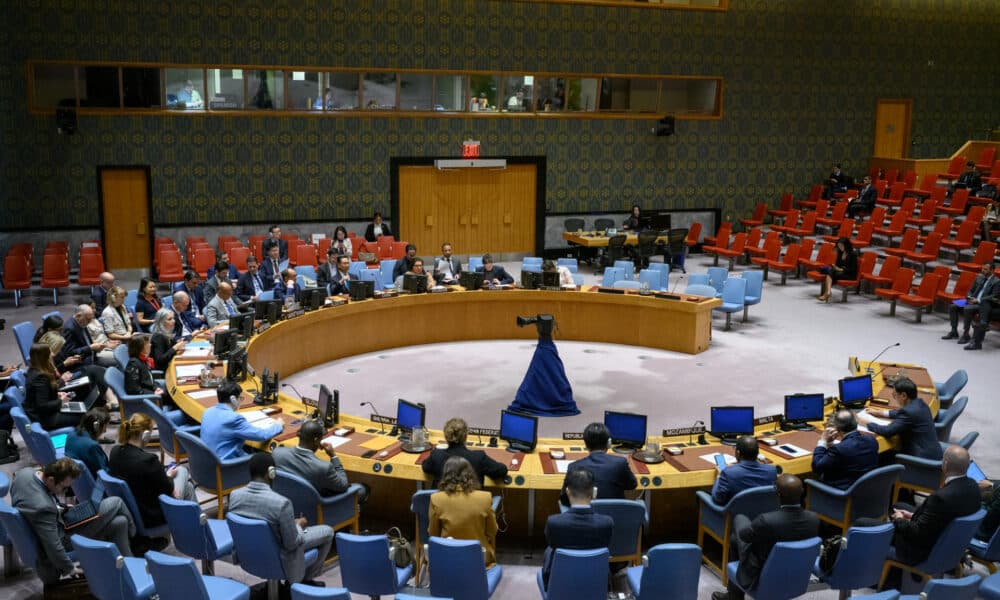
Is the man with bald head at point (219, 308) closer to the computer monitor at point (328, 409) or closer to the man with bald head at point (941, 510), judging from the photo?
the computer monitor at point (328, 409)

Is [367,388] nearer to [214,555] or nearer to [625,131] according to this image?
[214,555]

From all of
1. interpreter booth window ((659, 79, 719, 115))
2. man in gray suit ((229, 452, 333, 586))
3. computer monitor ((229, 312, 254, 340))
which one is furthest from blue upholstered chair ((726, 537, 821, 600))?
interpreter booth window ((659, 79, 719, 115))

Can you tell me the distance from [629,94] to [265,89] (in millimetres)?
7923

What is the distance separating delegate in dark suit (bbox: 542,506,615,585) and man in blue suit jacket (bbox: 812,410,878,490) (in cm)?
231

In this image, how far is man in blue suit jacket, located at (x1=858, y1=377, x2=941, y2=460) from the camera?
7668 millimetres

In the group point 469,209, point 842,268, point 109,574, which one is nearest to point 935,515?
point 109,574

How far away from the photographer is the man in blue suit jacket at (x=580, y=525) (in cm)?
→ 561

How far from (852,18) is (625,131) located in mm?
6424

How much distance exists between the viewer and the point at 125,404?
8.76m

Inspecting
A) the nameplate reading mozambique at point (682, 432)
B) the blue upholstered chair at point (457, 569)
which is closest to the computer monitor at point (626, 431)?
the nameplate reading mozambique at point (682, 432)

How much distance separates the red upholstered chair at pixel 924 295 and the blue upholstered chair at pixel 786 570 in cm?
1068

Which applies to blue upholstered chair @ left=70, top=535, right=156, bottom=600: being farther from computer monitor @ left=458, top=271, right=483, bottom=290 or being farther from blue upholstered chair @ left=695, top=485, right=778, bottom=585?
computer monitor @ left=458, top=271, right=483, bottom=290

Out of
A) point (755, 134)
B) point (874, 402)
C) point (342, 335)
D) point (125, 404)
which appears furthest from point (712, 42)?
point (125, 404)

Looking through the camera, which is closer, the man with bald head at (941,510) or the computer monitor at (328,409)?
the man with bald head at (941,510)
